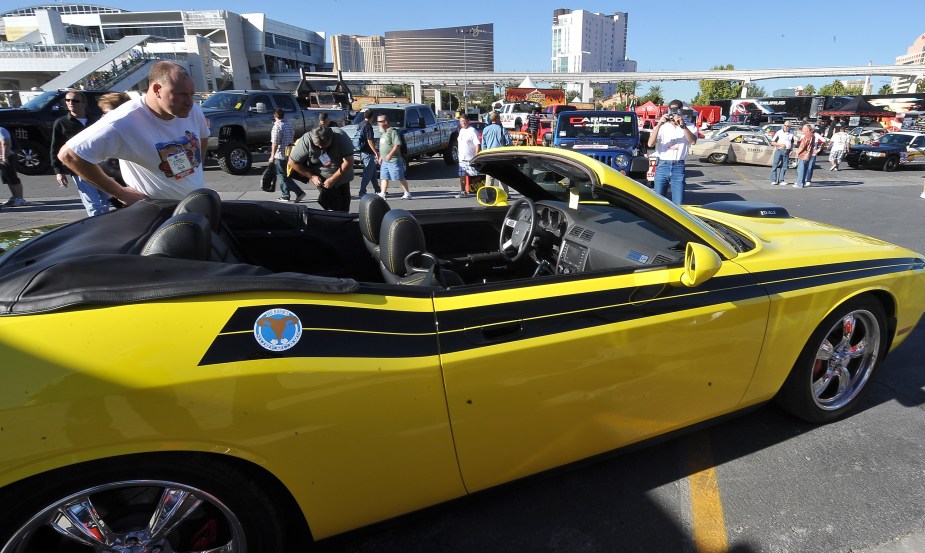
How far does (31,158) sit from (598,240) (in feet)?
46.8

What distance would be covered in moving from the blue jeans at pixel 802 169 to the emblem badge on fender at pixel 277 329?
14.2 m

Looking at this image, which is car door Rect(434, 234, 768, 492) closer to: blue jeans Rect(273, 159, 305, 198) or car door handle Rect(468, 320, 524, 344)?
car door handle Rect(468, 320, 524, 344)

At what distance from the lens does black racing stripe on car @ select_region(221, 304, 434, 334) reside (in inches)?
58.3

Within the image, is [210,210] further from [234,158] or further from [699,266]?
[234,158]

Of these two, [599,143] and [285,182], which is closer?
Result: [285,182]

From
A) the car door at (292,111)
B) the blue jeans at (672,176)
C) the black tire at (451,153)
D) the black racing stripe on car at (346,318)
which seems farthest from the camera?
the black tire at (451,153)

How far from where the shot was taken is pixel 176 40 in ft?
251

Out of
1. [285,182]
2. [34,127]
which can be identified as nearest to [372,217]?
[285,182]

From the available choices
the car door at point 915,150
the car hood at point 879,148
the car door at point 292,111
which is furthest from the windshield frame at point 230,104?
the car door at point 915,150

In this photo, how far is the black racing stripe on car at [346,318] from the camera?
4.86 feet

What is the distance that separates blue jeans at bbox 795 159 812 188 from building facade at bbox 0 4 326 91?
74.1 metres

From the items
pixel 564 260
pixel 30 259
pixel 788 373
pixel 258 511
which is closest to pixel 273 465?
pixel 258 511

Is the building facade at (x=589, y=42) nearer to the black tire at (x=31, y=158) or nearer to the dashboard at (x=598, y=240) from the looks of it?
the black tire at (x=31, y=158)

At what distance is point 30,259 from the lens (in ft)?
5.51
